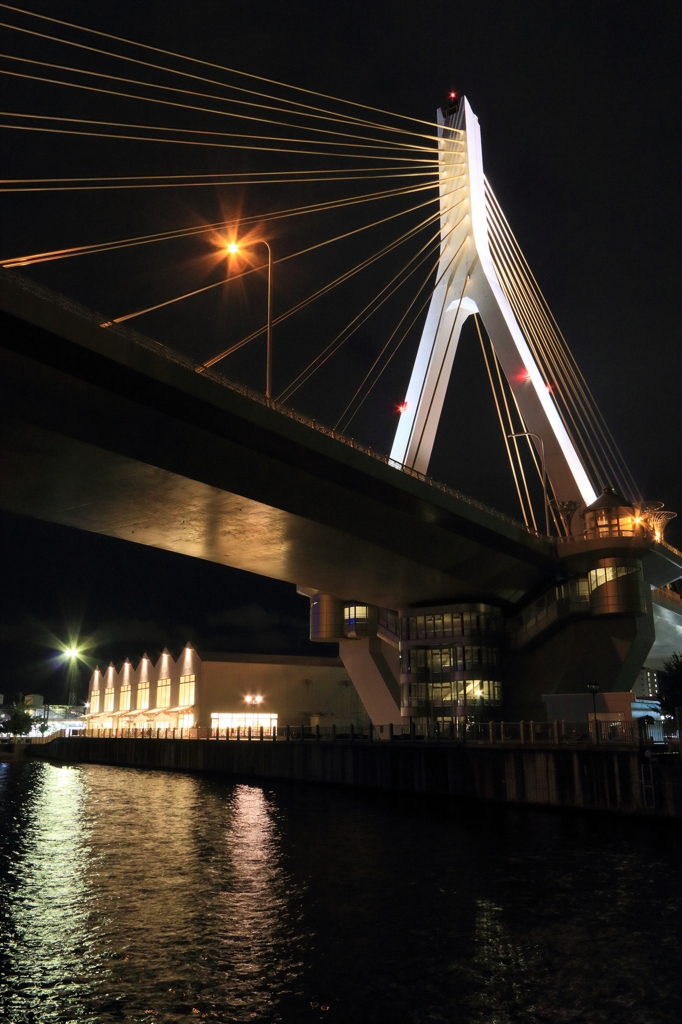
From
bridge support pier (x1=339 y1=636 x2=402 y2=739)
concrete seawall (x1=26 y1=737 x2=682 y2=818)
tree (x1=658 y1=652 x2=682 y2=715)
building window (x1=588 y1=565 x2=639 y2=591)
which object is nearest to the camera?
concrete seawall (x1=26 y1=737 x2=682 y2=818)

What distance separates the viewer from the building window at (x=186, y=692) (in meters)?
69.6

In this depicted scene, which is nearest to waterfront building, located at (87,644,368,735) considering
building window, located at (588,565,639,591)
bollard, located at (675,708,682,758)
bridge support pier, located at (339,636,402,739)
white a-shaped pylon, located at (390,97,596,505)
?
bridge support pier, located at (339,636,402,739)

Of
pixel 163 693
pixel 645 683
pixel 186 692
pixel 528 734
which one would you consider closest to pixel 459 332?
pixel 528 734

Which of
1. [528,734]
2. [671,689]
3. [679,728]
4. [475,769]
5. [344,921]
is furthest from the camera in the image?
[671,689]

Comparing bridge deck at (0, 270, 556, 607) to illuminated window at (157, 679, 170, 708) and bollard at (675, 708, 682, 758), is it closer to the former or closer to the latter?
bollard at (675, 708, 682, 758)

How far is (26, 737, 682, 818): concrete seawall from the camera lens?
27297 mm

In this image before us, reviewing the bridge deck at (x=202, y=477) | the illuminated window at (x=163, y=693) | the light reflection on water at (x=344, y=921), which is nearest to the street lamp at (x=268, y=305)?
the bridge deck at (x=202, y=477)

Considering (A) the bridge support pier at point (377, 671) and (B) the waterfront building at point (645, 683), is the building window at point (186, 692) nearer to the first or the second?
(A) the bridge support pier at point (377, 671)

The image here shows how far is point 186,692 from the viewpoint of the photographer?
71.0m

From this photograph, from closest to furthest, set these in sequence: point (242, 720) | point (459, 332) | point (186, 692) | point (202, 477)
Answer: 1. point (202, 477)
2. point (459, 332)
3. point (242, 720)
4. point (186, 692)

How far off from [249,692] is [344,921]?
54.7 metres

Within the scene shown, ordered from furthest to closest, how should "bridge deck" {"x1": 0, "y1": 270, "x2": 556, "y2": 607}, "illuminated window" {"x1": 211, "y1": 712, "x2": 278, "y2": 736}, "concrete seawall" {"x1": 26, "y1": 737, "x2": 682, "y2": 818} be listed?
"illuminated window" {"x1": 211, "y1": 712, "x2": 278, "y2": 736}
"concrete seawall" {"x1": 26, "y1": 737, "x2": 682, "y2": 818}
"bridge deck" {"x1": 0, "y1": 270, "x2": 556, "y2": 607}

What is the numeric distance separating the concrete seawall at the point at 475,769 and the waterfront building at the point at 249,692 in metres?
12.4

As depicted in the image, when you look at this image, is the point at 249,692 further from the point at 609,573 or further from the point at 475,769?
the point at 475,769
